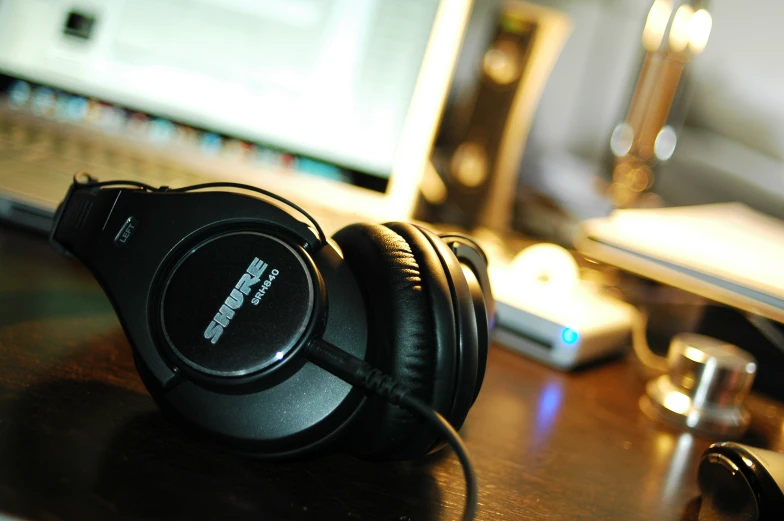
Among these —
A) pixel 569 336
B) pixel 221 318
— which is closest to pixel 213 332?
pixel 221 318

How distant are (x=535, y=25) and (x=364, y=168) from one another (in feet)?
1.38

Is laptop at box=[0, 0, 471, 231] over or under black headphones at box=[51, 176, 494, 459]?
over

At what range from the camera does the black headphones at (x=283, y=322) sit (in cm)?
35

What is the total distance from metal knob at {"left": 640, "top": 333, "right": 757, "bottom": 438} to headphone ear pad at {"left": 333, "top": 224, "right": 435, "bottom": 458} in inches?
12.6

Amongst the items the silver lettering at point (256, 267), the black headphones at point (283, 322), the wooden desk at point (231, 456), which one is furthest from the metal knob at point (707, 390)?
the silver lettering at point (256, 267)

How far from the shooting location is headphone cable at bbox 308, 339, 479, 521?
342mm

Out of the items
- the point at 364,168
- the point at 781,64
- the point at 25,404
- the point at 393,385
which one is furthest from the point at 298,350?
the point at 781,64

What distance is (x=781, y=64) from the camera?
1102mm

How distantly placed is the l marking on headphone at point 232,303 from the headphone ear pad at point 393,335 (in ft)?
0.18

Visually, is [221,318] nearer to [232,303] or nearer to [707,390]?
[232,303]

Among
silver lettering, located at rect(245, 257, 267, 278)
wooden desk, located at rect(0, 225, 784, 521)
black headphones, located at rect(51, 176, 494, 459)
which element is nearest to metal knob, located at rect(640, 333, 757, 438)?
wooden desk, located at rect(0, 225, 784, 521)

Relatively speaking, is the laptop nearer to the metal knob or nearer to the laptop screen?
the laptop screen

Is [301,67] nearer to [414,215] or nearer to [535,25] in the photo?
[414,215]

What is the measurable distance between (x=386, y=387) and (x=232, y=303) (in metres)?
0.09
